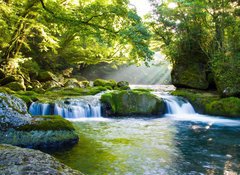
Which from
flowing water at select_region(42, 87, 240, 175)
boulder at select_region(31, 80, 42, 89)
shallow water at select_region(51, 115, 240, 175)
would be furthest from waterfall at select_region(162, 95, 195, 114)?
boulder at select_region(31, 80, 42, 89)

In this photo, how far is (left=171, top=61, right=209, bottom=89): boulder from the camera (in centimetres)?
2280

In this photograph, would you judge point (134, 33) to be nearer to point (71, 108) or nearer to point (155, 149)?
point (155, 149)

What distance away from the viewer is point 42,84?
25031 mm

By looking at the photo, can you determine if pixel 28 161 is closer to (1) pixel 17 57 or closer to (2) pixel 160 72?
(1) pixel 17 57

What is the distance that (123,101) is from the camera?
16922 millimetres

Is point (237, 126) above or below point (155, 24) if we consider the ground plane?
below

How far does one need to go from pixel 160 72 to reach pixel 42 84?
56845 millimetres

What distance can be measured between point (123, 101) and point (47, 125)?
912 centimetres

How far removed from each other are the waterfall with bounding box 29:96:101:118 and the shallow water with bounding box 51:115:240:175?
7.18ft

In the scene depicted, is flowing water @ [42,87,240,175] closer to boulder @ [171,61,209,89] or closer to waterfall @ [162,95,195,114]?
waterfall @ [162,95,195,114]

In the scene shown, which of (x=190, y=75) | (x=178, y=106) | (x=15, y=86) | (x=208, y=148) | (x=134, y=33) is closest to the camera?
(x=208, y=148)

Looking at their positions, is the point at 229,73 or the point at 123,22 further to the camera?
the point at 229,73

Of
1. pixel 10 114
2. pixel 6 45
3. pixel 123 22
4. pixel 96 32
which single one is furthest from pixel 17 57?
pixel 10 114

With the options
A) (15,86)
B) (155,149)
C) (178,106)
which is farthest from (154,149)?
(15,86)
